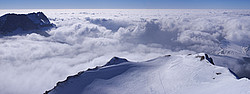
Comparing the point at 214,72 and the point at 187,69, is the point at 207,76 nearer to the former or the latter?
the point at 214,72

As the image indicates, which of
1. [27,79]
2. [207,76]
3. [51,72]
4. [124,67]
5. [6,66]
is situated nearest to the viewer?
[207,76]

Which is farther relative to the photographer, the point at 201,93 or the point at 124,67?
the point at 124,67

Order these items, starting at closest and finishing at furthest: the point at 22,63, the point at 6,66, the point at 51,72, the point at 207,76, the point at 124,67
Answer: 1. the point at 207,76
2. the point at 124,67
3. the point at 51,72
4. the point at 6,66
5. the point at 22,63

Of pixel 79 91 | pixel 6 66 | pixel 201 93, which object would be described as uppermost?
pixel 6 66

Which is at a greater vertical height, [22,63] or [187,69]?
[22,63]

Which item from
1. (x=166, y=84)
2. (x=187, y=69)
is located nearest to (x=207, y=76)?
(x=187, y=69)

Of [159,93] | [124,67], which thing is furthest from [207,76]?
[124,67]
